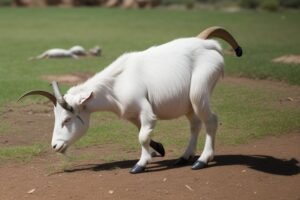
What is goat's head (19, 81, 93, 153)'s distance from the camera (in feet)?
23.2

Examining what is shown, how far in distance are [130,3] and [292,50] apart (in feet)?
101

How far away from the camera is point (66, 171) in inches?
292

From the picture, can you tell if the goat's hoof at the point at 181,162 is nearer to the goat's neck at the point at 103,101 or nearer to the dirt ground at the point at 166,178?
the dirt ground at the point at 166,178

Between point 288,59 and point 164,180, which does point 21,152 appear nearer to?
point 164,180

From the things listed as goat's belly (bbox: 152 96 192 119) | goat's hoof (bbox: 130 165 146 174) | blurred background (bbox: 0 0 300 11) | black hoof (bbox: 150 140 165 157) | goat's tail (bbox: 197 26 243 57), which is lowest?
blurred background (bbox: 0 0 300 11)

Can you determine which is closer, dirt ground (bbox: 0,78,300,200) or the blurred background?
dirt ground (bbox: 0,78,300,200)

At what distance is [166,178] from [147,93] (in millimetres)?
1011

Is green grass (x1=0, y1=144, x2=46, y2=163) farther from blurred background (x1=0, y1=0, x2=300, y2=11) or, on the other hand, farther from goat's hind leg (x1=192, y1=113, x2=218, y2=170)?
blurred background (x1=0, y1=0, x2=300, y2=11)

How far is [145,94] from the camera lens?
7.15 meters

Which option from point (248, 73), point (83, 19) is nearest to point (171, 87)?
point (248, 73)

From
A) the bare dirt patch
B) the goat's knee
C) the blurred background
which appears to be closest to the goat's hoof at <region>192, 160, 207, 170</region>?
the goat's knee

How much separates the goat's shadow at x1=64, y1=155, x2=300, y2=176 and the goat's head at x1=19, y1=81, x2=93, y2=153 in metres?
0.45

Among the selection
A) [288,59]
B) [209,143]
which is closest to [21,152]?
[209,143]

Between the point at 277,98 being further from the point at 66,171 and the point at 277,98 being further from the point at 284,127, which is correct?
the point at 66,171
